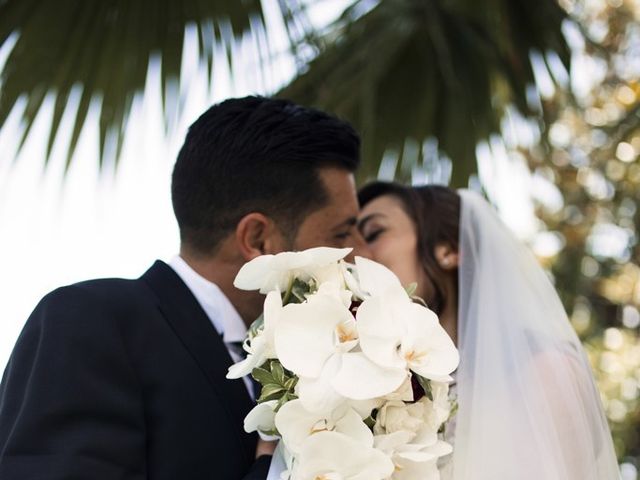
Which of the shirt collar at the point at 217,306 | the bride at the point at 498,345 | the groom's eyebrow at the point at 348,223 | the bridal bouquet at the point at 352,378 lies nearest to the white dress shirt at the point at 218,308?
the shirt collar at the point at 217,306

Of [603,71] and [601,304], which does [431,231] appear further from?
[601,304]

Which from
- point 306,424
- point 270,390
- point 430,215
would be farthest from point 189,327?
point 430,215

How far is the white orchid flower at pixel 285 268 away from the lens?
2.13 m

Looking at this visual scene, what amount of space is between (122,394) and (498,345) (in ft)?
3.72

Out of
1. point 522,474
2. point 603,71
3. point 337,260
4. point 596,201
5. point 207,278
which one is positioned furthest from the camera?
point 596,201

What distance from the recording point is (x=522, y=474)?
243 cm

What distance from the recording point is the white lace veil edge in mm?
2471

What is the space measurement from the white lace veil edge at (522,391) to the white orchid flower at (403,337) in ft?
1.79

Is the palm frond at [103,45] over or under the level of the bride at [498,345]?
over

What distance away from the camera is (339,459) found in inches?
75.5

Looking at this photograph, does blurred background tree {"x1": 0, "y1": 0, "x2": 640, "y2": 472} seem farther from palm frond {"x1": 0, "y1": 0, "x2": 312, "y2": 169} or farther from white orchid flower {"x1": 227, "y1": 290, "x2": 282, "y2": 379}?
white orchid flower {"x1": 227, "y1": 290, "x2": 282, "y2": 379}

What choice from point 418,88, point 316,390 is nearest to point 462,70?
point 418,88

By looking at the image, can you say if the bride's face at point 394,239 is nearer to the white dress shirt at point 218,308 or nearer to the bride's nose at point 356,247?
the bride's nose at point 356,247

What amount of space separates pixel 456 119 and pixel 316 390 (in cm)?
256
